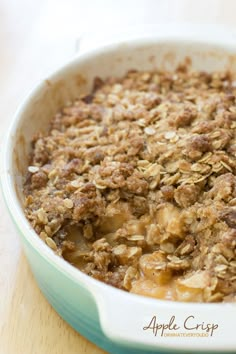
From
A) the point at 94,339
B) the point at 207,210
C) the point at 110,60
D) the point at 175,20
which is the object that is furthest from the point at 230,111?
the point at 175,20

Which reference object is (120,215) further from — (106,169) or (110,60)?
(110,60)

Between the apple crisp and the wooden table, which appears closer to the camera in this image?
the apple crisp

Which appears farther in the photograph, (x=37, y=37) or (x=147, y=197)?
(x=37, y=37)

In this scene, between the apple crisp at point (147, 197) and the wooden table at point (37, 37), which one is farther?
the wooden table at point (37, 37)
